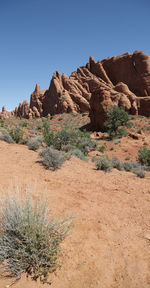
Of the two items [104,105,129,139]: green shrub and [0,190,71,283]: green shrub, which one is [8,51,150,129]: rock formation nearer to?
[104,105,129,139]: green shrub

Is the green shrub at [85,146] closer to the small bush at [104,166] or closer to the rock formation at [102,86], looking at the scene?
the small bush at [104,166]

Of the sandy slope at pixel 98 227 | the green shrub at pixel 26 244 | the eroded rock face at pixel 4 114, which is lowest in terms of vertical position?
the sandy slope at pixel 98 227

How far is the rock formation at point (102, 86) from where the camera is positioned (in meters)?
23.8

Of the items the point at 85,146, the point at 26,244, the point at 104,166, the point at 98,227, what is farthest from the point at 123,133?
the point at 26,244

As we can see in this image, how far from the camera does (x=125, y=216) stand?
3256mm

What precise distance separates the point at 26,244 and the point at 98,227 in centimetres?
142

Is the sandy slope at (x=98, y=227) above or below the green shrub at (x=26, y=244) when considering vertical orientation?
below

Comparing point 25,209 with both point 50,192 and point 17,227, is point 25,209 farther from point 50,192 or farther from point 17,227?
point 50,192

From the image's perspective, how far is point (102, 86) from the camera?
3644 cm

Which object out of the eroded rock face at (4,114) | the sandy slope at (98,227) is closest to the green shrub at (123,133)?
the sandy slope at (98,227)

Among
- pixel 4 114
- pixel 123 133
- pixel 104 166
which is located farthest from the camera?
pixel 4 114

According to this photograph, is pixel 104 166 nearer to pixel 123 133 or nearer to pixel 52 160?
pixel 52 160

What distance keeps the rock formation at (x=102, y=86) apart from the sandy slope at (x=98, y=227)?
60.3 feet

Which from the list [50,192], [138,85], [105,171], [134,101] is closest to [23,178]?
[50,192]
